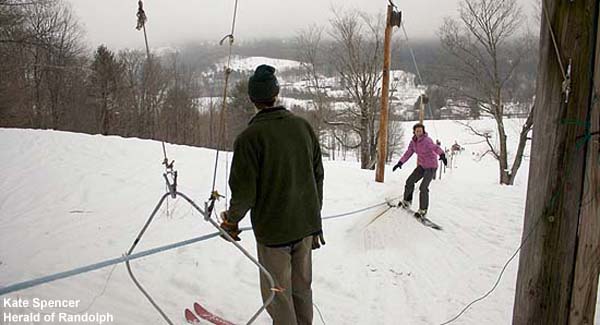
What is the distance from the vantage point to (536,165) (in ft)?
6.60

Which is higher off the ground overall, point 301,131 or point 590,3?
point 590,3

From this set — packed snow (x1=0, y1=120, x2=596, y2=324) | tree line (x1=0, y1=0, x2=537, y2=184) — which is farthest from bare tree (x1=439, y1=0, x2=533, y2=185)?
packed snow (x1=0, y1=120, x2=596, y2=324)

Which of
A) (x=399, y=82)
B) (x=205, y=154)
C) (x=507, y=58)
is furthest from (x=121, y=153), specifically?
(x=507, y=58)

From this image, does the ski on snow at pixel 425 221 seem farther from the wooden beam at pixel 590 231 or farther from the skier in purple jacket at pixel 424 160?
the wooden beam at pixel 590 231

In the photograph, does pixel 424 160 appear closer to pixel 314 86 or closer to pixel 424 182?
pixel 424 182

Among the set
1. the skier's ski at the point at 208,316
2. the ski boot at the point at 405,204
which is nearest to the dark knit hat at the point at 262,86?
the skier's ski at the point at 208,316

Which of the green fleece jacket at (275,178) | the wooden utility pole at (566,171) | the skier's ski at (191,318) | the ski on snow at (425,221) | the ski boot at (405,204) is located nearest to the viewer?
the wooden utility pole at (566,171)

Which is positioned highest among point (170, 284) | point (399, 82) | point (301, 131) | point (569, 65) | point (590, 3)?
point (399, 82)

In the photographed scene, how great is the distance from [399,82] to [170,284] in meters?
22.8

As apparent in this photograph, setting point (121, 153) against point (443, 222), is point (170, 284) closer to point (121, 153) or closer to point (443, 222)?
point (443, 222)

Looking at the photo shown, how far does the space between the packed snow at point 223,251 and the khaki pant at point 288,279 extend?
86cm

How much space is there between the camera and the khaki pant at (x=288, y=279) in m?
2.40

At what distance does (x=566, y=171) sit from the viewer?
1.89 metres

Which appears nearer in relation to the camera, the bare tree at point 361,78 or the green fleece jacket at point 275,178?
the green fleece jacket at point 275,178
